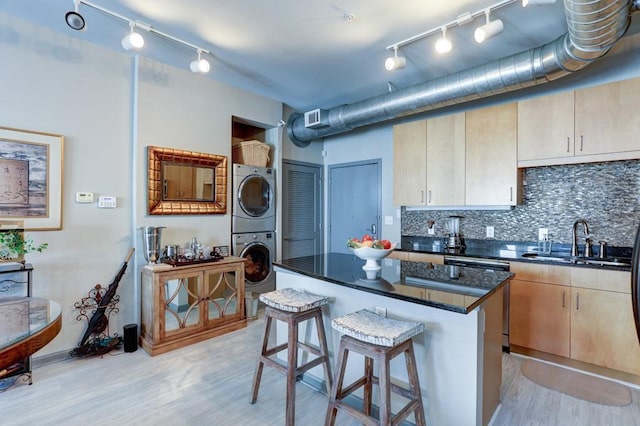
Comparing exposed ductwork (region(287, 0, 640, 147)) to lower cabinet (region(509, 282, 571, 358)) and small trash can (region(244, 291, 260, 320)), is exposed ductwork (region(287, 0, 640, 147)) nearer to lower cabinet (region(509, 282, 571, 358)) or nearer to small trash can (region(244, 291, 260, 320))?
lower cabinet (region(509, 282, 571, 358))

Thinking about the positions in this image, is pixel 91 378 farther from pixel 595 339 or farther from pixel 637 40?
pixel 637 40

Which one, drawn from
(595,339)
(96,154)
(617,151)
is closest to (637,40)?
(617,151)

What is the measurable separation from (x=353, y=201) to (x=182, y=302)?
2852 mm

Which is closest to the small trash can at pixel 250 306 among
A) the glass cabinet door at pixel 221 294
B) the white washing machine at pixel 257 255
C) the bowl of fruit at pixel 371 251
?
the white washing machine at pixel 257 255

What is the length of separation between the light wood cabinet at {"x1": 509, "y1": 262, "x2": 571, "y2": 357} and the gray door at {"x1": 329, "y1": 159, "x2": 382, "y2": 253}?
2.02 meters

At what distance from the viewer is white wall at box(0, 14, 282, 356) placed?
263cm

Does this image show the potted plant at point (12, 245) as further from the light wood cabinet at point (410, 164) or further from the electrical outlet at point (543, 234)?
the electrical outlet at point (543, 234)

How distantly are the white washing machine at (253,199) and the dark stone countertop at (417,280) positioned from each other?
62.8 inches

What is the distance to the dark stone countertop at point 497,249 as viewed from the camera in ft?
9.47

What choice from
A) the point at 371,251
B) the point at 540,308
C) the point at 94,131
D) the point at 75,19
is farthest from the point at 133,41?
the point at 540,308

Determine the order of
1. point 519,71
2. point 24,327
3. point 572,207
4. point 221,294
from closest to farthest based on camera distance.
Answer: point 24,327
point 519,71
point 572,207
point 221,294

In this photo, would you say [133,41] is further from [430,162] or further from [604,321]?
[604,321]

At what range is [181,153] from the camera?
3.44 m

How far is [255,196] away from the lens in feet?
13.7
